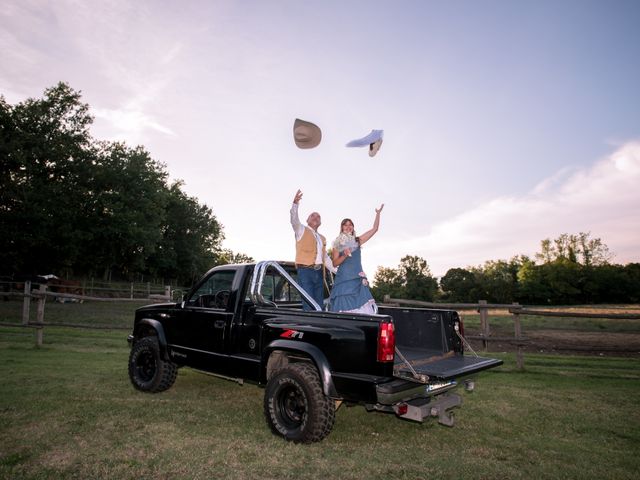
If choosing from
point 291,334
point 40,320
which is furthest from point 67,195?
point 291,334

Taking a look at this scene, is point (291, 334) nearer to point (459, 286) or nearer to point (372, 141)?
point (372, 141)

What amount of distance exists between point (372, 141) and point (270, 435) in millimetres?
3921

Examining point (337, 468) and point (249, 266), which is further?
point (249, 266)

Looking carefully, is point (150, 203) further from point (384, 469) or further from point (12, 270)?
point (384, 469)

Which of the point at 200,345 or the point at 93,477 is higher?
the point at 200,345

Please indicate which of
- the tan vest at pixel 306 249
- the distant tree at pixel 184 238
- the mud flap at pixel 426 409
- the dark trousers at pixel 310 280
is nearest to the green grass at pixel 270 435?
the mud flap at pixel 426 409

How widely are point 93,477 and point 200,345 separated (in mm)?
2176

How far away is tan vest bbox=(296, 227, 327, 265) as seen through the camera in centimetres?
531

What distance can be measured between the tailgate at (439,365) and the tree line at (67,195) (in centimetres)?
3016

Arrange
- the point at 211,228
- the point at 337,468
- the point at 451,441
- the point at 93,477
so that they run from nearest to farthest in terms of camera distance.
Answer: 1. the point at 93,477
2. the point at 337,468
3. the point at 451,441
4. the point at 211,228

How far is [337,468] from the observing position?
3555 millimetres

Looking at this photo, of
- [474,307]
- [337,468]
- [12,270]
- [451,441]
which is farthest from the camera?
[12,270]

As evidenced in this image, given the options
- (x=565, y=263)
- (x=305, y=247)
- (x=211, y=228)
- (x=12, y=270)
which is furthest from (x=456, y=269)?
(x=305, y=247)

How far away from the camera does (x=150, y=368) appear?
19.9 feet
